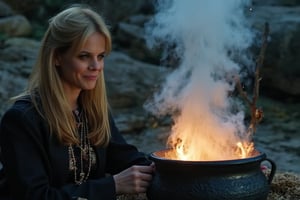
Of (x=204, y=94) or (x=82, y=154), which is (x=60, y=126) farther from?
(x=204, y=94)

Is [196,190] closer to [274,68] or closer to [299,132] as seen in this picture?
[299,132]

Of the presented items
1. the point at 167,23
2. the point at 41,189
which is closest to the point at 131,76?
the point at 167,23

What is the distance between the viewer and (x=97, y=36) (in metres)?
2.23

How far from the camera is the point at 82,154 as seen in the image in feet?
7.75

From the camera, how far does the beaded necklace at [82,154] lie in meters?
2.32

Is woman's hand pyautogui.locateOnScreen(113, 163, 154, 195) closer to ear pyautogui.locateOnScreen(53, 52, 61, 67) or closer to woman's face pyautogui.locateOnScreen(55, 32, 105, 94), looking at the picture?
woman's face pyautogui.locateOnScreen(55, 32, 105, 94)

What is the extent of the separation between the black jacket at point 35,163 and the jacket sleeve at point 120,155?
34cm

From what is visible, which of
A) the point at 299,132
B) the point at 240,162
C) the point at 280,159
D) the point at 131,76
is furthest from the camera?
the point at 131,76

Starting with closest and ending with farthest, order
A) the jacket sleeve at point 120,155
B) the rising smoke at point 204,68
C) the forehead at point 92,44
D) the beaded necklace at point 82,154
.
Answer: the forehead at point 92,44 < the beaded necklace at point 82,154 < the rising smoke at point 204,68 < the jacket sleeve at point 120,155

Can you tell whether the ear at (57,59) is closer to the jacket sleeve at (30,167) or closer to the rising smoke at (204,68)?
the jacket sleeve at (30,167)

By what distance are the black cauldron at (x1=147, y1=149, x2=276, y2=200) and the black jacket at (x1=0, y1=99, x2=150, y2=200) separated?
249mm

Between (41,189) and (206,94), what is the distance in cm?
78

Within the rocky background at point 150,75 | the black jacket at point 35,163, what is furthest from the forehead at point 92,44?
the rocky background at point 150,75

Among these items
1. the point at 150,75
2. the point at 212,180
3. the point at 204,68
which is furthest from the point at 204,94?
the point at 150,75
